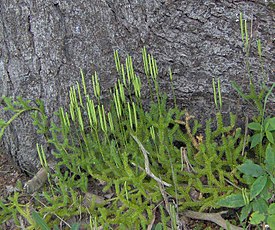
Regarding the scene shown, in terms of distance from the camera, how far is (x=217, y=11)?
2219 mm

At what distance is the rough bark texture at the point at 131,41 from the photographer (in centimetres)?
224

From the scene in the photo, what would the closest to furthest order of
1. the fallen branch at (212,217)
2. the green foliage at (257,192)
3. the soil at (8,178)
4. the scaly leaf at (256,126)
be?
the green foliage at (257,192) < the fallen branch at (212,217) < the scaly leaf at (256,126) < the soil at (8,178)

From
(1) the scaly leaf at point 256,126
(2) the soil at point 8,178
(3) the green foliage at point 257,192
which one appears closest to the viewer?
(3) the green foliage at point 257,192

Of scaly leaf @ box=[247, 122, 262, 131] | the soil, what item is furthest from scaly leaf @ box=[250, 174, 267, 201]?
the soil

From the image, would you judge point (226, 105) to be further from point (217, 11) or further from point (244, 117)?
point (217, 11)

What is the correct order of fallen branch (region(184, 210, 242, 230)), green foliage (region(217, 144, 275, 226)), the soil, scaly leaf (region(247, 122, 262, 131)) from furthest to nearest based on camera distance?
1. the soil
2. scaly leaf (region(247, 122, 262, 131))
3. fallen branch (region(184, 210, 242, 230))
4. green foliage (region(217, 144, 275, 226))

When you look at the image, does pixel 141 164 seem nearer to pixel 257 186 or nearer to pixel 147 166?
pixel 147 166

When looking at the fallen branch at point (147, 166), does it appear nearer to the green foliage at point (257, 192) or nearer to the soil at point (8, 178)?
the green foliage at point (257, 192)

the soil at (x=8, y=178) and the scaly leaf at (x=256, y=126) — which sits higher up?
the scaly leaf at (x=256, y=126)

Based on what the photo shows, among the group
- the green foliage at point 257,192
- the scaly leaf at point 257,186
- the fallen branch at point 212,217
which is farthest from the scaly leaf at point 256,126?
the fallen branch at point 212,217

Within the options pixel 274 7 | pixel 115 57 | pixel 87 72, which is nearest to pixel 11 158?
pixel 87 72

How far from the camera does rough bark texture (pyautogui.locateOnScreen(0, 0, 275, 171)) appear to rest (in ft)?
7.35

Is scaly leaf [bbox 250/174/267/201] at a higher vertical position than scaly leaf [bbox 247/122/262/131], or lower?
lower

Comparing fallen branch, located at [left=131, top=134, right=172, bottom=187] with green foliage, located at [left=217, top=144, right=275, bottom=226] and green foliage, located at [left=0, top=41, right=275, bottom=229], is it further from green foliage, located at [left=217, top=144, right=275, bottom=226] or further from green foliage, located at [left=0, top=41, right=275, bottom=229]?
green foliage, located at [left=217, top=144, right=275, bottom=226]
